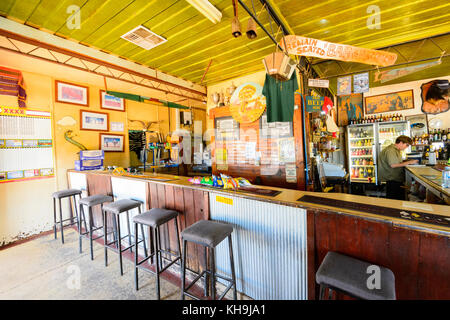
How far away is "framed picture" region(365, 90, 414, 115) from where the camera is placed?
6.14 meters

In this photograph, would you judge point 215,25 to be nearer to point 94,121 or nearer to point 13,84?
point 94,121

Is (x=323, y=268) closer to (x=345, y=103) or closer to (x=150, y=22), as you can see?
(x=150, y=22)

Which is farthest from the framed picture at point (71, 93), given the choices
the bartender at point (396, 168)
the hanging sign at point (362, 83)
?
the bartender at point (396, 168)

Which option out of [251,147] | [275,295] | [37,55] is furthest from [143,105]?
[275,295]

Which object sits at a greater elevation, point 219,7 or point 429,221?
point 219,7

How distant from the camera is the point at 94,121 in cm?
439

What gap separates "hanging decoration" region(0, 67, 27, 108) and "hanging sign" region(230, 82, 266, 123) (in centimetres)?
389

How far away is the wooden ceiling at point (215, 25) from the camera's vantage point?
7.63 ft

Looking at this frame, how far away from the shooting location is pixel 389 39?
3.24 m

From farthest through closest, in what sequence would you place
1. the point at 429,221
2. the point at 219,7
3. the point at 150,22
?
the point at 150,22, the point at 219,7, the point at 429,221

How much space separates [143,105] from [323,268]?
5.69 meters

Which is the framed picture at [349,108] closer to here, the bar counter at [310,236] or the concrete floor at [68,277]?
the bar counter at [310,236]

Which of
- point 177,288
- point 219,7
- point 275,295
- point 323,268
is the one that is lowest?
point 177,288

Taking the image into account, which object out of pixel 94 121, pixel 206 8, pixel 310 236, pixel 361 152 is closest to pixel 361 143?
pixel 361 152
